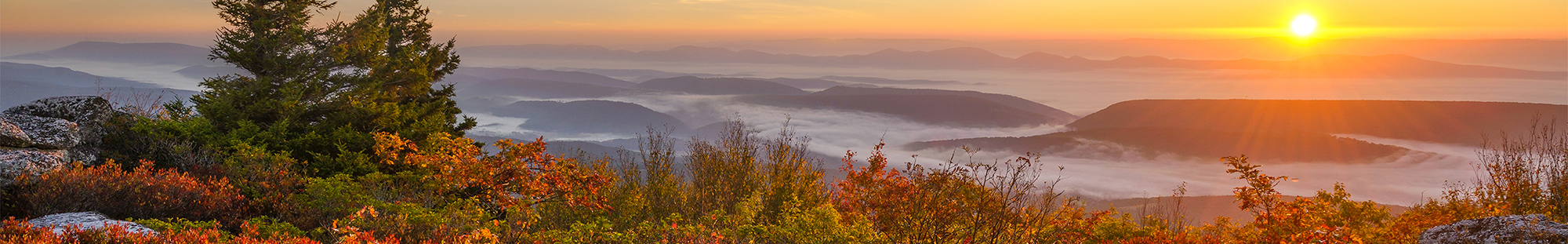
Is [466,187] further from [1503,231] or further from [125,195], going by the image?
[1503,231]

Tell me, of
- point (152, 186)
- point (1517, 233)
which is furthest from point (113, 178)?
point (1517, 233)

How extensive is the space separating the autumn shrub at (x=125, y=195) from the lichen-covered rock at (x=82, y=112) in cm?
339

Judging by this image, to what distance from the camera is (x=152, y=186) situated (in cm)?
924

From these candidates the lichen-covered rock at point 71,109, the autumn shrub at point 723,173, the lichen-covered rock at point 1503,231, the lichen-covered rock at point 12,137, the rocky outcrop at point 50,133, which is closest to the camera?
the lichen-covered rock at point 1503,231

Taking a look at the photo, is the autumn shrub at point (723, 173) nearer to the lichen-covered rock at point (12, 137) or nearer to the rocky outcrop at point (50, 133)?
the rocky outcrop at point (50, 133)

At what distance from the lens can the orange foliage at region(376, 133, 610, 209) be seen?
10727 mm

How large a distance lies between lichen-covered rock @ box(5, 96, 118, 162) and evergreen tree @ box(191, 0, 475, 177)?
1.57 m

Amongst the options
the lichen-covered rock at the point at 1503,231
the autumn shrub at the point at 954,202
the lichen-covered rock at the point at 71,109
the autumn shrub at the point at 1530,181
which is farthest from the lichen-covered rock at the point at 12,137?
the autumn shrub at the point at 1530,181

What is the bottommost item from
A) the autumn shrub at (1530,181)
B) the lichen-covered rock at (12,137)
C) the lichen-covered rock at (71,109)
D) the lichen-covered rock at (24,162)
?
the lichen-covered rock at (24,162)

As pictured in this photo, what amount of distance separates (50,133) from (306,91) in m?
5.12

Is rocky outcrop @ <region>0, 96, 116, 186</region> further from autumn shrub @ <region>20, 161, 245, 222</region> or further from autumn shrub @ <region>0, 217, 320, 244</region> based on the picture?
autumn shrub @ <region>0, 217, 320, 244</region>

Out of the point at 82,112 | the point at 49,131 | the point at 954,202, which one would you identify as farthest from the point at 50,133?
the point at 954,202

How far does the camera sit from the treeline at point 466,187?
340 inches

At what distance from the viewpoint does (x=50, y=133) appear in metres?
11.0
